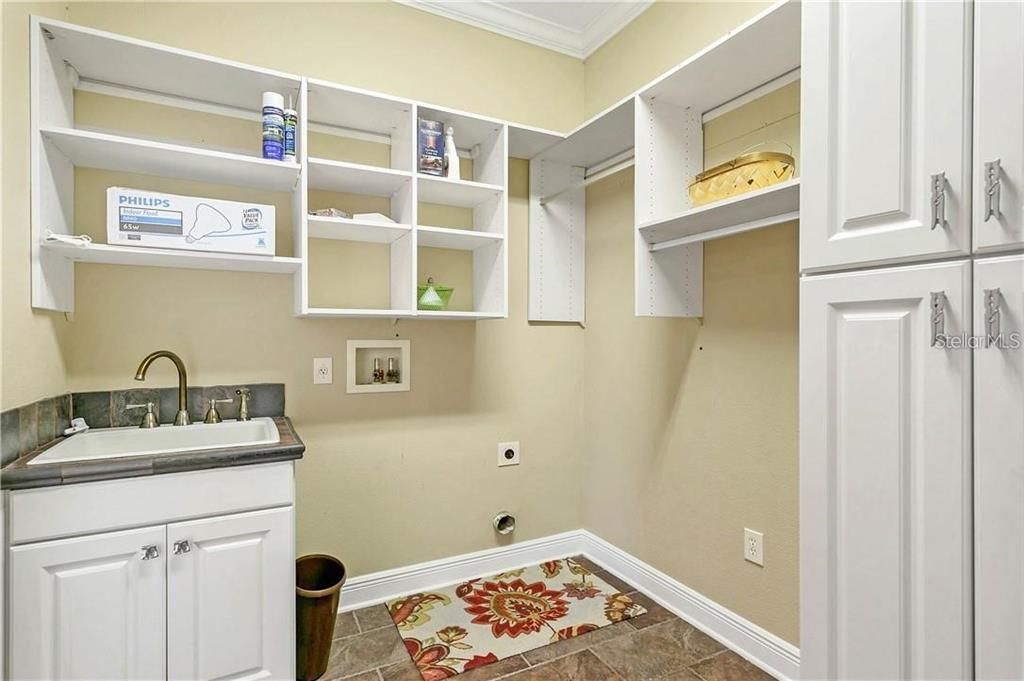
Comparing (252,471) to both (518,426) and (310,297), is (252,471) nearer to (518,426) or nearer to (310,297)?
(310,297)

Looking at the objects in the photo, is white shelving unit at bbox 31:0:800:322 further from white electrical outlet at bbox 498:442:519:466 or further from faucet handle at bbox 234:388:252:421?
white electrical outlet at bbox 498:442:519:466

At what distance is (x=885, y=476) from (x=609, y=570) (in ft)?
5.76

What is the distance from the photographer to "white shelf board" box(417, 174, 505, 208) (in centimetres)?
213

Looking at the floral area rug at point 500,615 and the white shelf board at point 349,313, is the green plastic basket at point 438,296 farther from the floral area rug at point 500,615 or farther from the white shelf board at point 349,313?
the floral area rug at point 500,615

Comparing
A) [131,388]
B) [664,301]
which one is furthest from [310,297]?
A: [664,301]

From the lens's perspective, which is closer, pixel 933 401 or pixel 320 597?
pixel 933 401

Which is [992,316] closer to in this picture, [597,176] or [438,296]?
[438,296]

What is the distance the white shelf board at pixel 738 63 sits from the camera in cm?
149

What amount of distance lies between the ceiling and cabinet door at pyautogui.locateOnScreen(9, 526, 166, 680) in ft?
7.92

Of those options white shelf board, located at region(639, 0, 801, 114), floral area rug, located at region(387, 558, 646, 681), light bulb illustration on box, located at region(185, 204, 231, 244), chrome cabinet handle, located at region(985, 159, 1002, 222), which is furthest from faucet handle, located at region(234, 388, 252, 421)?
chrome cabinet handle, located at region(985, 159, 1002, 222)

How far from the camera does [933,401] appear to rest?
39.8 inches

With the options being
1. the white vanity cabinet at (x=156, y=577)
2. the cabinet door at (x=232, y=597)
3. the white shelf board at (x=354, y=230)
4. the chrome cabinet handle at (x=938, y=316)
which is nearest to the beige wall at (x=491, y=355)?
the white shelf board at (x=354, y=230)

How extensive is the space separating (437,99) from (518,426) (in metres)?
1.66

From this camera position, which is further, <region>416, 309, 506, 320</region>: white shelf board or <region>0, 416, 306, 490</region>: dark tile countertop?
<region>416, 309, 506, 320</region>: white shelf board
